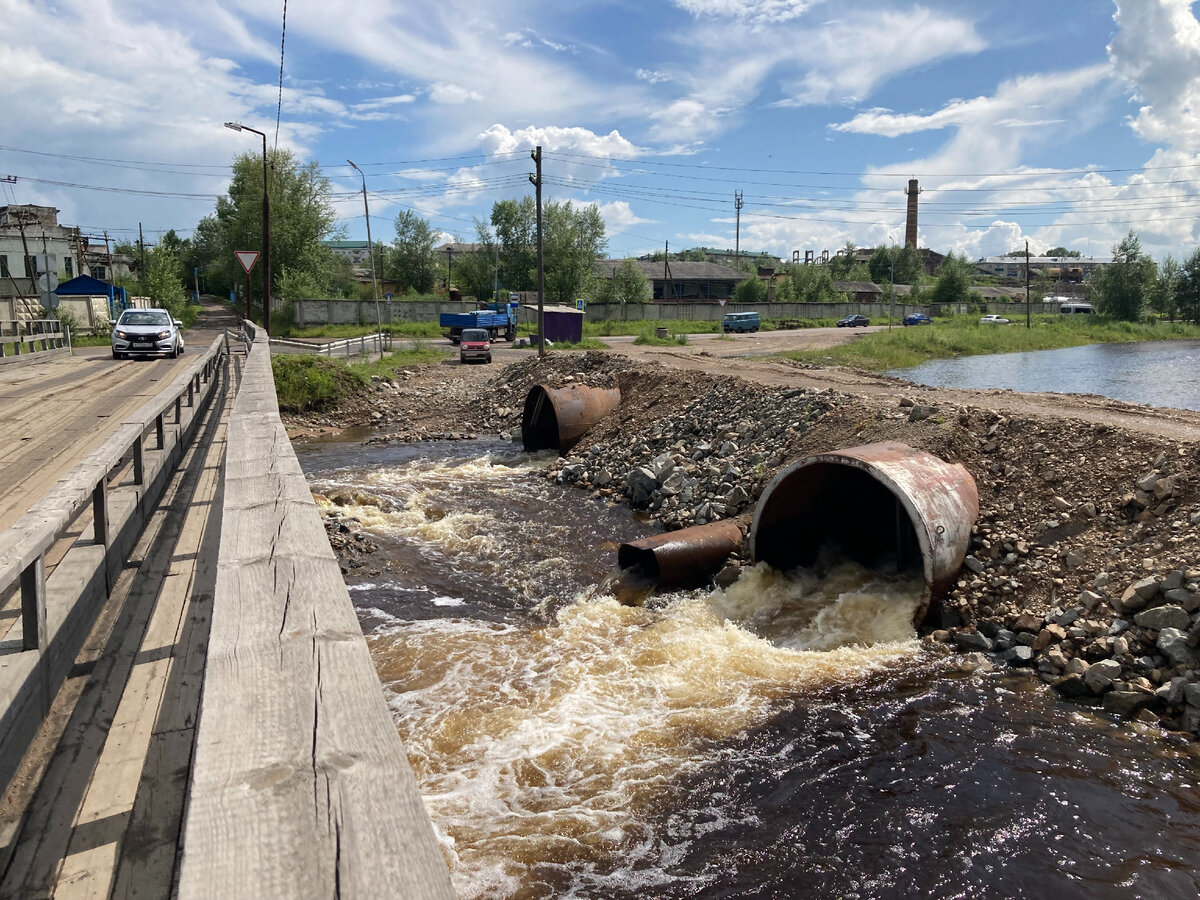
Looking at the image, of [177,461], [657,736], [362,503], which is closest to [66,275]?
[362,503]

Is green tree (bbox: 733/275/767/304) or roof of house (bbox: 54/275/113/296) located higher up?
green tree (bbox: 733/275/767/304)

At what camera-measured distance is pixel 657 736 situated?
6.35 meters

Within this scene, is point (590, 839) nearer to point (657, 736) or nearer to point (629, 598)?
point (657, 736)

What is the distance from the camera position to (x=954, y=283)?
90.8 meters

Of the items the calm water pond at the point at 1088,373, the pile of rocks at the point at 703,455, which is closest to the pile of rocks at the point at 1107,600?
the pile of rocks at the point at 703,455

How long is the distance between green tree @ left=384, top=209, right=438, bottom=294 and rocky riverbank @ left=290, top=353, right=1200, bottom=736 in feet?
264

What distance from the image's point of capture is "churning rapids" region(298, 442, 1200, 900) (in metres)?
4.87

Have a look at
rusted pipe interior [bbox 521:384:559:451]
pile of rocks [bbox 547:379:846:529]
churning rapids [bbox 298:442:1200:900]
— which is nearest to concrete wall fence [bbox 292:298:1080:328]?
rusted pipe interior [bbox 521:384:559:451]

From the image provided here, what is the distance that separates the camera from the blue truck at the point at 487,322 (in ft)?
136

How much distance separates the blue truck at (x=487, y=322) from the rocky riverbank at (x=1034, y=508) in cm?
2671

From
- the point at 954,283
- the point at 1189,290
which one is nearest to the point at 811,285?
the point at 954,283

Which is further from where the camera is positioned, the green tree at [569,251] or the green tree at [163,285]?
the green tree at [569,251]

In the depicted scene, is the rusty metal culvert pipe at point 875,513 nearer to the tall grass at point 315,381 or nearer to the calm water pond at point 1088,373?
the calm water pond at point 1088,373

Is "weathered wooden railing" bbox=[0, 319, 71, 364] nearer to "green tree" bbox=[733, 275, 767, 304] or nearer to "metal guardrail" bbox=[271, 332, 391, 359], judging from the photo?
"metal guardrail" bbox=[271, 332, 391, 359]
